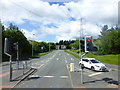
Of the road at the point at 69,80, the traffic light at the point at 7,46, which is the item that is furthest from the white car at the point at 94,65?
the traffic light at the point at 7,46

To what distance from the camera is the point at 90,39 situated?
38.8 feet

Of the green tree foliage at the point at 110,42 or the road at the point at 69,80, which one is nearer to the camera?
the road at the point at 69,80

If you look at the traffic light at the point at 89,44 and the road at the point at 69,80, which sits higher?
the traffic light at the point at 89,44

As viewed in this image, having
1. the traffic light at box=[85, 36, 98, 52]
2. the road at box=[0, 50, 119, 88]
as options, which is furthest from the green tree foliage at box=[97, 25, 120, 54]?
the traffic light at box=[85, 36, 98, 52]

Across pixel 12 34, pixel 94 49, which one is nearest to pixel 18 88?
pixel 94 49

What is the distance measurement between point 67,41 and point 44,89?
187 metres

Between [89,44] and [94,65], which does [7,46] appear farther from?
[94,65]

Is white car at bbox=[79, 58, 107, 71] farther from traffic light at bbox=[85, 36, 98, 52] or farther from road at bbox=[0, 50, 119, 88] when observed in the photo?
traffic light at bbox=[85, 36, 98, 52]

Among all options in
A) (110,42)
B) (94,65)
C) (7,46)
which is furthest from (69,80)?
(110,42)

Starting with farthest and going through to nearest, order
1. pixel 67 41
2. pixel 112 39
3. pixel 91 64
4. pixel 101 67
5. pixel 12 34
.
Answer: pixel 67 41 < pixel 112 39 < pixel 12 34 < pixel 91 64 < pixel 101 67

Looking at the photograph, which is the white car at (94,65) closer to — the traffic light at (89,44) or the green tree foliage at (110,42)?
the traffic light at (89,44)

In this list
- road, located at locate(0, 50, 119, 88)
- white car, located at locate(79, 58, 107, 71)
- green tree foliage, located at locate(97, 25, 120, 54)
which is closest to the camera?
road, located at locate(0, 50, 119, 88)

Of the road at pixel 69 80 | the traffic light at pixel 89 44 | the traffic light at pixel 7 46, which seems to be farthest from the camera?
the traffic light at pixel 7 46

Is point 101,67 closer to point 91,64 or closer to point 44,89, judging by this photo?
point 91,64
